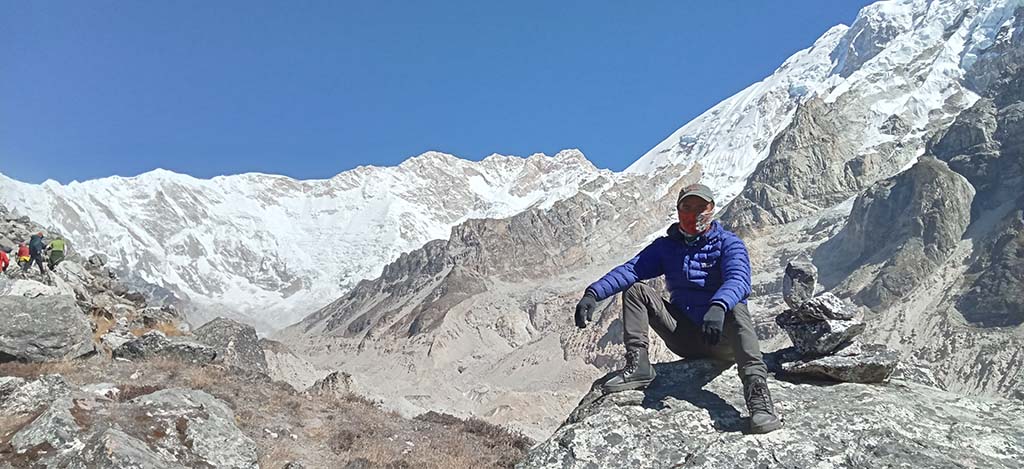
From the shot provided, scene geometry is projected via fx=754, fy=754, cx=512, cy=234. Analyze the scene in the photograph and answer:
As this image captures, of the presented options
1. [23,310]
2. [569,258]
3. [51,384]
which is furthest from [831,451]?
[569,258]

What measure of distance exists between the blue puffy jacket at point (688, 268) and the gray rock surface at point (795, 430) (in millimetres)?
780

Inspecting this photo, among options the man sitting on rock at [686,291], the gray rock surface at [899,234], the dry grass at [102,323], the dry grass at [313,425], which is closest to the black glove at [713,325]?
the man sitting on rock at [686,291]

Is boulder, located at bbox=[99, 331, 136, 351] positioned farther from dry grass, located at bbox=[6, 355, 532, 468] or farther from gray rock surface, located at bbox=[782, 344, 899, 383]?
gray rock surface, located at bbox=[782, 344, 899, 383]

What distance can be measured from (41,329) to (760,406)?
526 inches

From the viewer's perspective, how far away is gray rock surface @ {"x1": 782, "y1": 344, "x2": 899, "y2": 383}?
6738 millimetres

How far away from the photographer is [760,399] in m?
6.01

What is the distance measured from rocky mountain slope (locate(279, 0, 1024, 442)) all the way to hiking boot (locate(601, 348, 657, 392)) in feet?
130

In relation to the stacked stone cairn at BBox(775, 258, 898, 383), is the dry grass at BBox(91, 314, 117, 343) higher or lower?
higher

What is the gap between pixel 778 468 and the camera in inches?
224

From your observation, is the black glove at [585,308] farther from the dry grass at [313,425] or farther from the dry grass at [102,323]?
the dry grass at [102,323]

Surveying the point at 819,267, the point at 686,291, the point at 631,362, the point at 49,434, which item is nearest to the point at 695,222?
the point at 686,291

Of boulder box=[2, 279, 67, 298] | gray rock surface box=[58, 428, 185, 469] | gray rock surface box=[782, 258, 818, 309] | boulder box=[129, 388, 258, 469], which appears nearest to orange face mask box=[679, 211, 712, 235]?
gray rock surface box=[782, 258, 818, 309]

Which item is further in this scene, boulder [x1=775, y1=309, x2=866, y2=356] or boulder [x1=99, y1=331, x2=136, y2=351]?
boulder [x1=99, y1=331, x2=136, y2=351]

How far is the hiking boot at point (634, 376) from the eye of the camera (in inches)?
267
